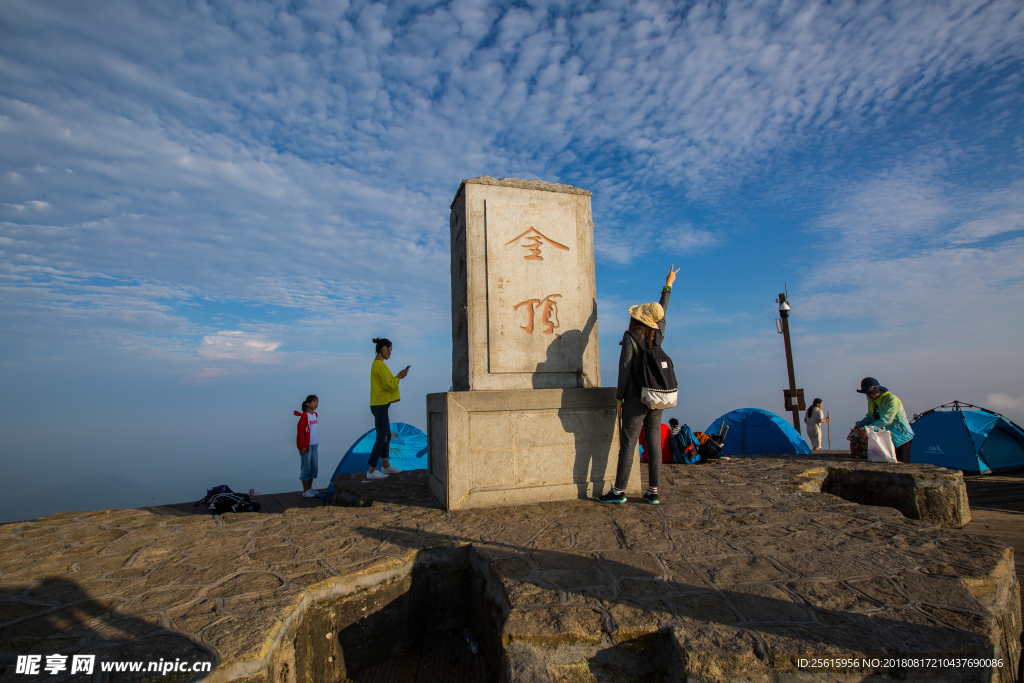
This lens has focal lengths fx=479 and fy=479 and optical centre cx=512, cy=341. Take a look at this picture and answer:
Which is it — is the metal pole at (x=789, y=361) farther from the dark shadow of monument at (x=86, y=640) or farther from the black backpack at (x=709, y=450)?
the dark shadow of monument at (x=86, y=640)

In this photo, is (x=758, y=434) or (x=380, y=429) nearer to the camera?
(x=380, y=429)

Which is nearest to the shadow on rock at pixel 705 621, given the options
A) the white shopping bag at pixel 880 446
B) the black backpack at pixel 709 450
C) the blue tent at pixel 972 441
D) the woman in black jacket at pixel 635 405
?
the woman in black jacket at pixel 635 405

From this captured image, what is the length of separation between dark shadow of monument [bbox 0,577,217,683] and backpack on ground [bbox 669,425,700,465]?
7349mm

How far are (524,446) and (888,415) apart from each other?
6224mm

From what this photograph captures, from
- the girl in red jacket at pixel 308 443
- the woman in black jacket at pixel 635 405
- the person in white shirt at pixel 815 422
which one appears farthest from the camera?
the person in white shirt at pixel 815 422

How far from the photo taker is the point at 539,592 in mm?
2812

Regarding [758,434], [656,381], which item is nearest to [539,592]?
[656,381]

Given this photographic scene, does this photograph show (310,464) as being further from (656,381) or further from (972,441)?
(972,441)

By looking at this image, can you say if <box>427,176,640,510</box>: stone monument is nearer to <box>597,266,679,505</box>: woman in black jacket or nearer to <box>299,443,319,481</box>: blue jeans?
<box>597,266,679,505</box>: woman in black jacket

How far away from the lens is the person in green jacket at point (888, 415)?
7406 millimetres

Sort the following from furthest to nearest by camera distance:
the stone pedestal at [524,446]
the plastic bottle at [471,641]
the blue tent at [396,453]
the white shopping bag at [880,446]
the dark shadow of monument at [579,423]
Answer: the blue tent at [396,453]
the white shopping bag at [880,446]
the dark shadow of monument at [579,423]
the stone pedestal at [524,446]
the plastic bottle at [471,641]

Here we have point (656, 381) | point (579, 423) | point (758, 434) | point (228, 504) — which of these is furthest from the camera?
point (758, 434)

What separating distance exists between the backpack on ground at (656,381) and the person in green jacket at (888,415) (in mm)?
4905

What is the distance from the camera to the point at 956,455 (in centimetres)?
1022
